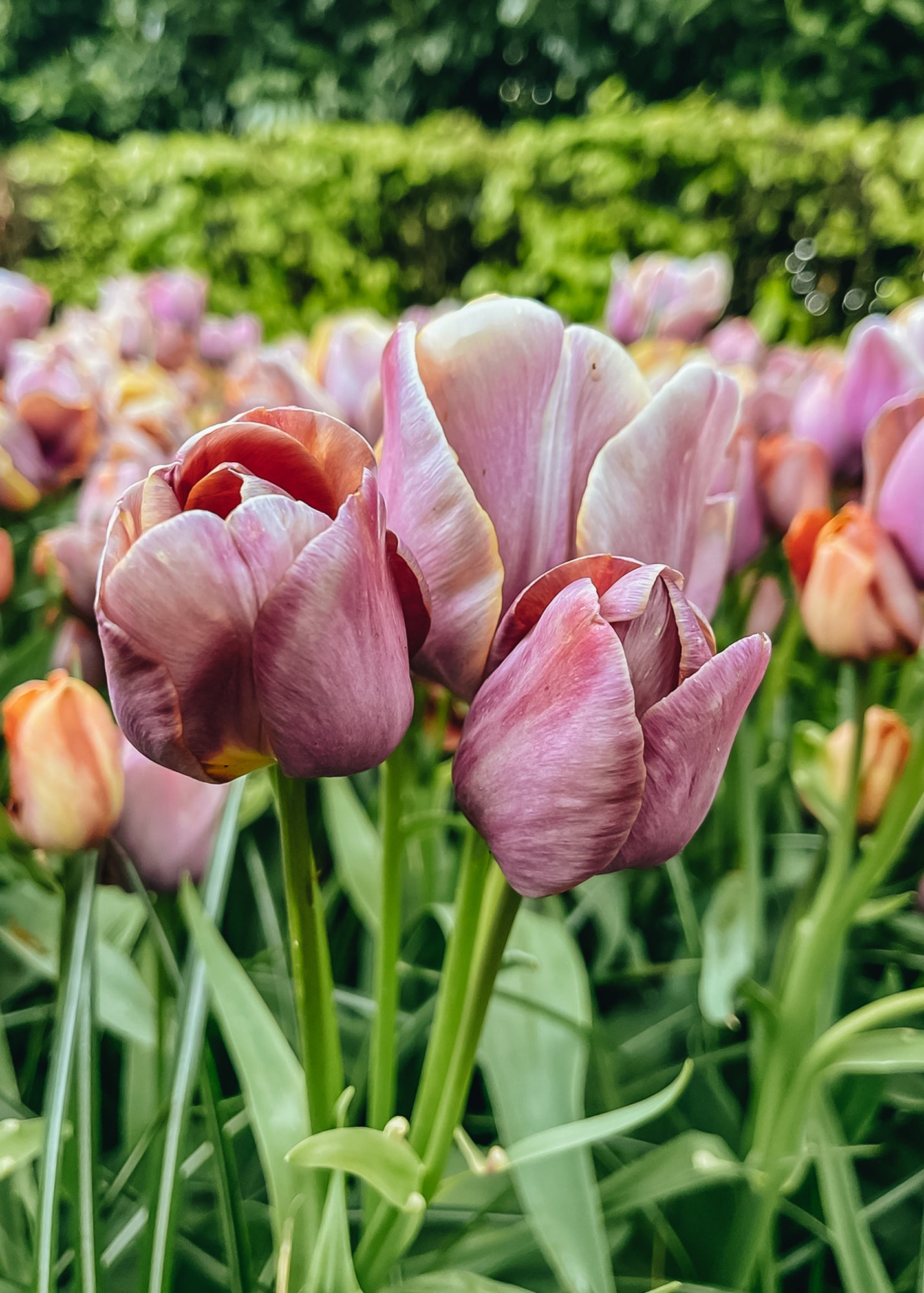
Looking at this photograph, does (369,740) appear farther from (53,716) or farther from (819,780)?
(819,780)

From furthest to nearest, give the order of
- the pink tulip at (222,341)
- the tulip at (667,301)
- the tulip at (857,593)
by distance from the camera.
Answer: the pink tulip at (222,341) < the tulip at (667,301) < the tulip at (857,593)

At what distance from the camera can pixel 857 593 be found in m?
0.45

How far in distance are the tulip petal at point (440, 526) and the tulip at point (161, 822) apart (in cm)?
18

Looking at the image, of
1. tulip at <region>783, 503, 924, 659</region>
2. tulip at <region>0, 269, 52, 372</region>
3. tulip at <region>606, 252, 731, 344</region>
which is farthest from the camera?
tulip at <region>606, 252, 731, 344</region>

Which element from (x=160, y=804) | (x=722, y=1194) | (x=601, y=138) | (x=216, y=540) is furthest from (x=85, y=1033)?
(x=601, y=138)

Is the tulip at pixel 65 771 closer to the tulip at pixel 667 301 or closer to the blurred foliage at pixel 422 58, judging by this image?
the tulip at pixel 667 301

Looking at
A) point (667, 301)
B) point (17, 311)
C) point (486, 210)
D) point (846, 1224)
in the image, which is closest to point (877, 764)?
point (846, 1224)

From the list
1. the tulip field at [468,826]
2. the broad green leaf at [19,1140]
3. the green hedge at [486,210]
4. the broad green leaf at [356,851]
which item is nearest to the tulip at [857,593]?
the tulip field at [468,826]

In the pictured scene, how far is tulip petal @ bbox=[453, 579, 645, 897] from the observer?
0.23 metres

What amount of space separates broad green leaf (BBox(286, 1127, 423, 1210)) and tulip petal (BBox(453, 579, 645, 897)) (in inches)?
3.8

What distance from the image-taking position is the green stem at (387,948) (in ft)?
1.07

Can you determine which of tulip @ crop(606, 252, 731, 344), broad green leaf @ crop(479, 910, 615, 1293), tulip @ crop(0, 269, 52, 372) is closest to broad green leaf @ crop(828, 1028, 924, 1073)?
broad green leaf @ crop(479, 910, 615, 1293)

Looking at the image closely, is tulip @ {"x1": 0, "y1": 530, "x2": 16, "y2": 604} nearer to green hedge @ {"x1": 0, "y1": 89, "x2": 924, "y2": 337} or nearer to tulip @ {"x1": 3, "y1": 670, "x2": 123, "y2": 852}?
tulip @ {"x1": 3, "y1": 670, "x2": 123, "y2": 852}

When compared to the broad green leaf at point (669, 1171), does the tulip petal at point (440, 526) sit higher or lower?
higher
